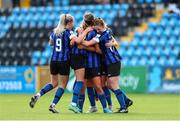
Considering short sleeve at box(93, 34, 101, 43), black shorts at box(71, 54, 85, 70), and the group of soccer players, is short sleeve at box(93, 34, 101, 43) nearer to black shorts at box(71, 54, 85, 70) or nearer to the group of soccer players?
the group of soccer players

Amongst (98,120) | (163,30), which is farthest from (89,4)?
(98,120)

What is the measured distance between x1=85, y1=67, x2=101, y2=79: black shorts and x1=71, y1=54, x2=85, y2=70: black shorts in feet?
0.84

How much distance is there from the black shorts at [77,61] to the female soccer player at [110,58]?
0.35 meters

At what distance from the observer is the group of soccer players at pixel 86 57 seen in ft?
50.6

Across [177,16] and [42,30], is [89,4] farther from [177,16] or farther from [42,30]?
[177,16]

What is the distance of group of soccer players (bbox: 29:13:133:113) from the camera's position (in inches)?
607

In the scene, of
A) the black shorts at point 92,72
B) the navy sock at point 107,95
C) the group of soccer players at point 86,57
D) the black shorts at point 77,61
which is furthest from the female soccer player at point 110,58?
the navy sock at point 107,95

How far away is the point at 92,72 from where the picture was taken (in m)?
15.6

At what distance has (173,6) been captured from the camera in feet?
101

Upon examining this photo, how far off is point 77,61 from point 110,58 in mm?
730

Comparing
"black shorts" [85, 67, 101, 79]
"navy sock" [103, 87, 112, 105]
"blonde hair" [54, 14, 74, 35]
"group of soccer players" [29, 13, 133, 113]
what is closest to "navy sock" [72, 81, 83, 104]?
"group of soccer players" [29, 13, 133, 113]

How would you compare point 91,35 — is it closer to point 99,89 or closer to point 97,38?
point 97,38

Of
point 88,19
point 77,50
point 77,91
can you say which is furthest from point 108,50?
point 77,91

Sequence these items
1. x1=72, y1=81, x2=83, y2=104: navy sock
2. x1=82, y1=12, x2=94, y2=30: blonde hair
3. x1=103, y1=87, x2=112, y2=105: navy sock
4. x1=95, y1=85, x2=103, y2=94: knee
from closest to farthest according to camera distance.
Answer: x1=82, y1=12, x2=94, y2=30: blonde hair < x1=72, y1=81, x2=83, y2=104: navy sock < x1=95, y1=85, x2=103, y2=94: knee < x1=103, y1=87, x2=112, y2=105: navy sock
